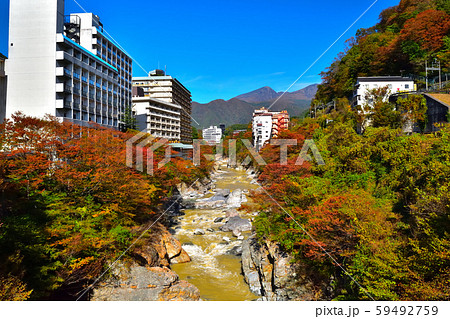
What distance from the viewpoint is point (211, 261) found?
52.9ft

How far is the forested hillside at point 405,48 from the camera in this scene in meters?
22.4

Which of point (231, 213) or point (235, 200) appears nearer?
point (231, 213)

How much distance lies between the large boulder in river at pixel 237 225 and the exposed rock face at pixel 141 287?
9.26m

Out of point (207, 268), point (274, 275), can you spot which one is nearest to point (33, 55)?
point (207, 268)

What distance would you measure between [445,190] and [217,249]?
13.5 meters

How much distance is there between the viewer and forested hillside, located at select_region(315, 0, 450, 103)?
22438 millimetres

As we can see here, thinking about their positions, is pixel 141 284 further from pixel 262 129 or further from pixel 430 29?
pixel 262 129

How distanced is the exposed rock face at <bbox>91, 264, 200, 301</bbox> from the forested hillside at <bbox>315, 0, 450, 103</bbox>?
24.9m

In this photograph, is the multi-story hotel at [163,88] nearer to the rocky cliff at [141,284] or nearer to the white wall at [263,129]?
the white wall at [263,129]

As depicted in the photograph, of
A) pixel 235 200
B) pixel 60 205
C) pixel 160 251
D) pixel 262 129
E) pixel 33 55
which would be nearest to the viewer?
pixel 60 205

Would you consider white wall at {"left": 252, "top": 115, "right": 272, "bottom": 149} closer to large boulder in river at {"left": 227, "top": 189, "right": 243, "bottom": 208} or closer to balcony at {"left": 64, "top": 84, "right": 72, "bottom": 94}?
large boulder in river at {"left": 227, "top": 189, "right": 243, "bottom": 208}

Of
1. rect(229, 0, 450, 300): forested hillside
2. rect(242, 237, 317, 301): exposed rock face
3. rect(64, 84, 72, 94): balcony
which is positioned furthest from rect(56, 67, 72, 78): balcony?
rect(242, 237, 317, 301): exposed rock face

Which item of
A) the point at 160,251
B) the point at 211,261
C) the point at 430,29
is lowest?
the point at 211,261

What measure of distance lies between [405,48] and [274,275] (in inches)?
961
